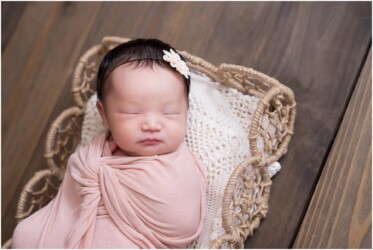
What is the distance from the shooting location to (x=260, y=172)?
1.32 meters

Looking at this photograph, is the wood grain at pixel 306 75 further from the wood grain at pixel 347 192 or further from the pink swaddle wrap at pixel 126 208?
the pink swaddle wrap at pixel 126 208

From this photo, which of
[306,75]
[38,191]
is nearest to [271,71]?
[306,75]

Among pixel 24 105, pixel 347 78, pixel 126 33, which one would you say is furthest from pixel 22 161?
pixel 347 78

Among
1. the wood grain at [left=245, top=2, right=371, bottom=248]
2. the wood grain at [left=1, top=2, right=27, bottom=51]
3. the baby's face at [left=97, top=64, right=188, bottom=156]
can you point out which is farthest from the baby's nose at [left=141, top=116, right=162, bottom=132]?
the wood grain at [left=1, top=2, right=27, bottom=51]

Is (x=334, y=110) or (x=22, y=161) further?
(x=22, y=161)

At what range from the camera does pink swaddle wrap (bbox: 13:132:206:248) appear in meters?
1.20

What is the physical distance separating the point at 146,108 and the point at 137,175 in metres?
0.18

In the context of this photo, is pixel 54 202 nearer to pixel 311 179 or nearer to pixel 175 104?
pixel 175 104

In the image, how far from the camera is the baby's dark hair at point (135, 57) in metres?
1.24

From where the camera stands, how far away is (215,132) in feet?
4.48

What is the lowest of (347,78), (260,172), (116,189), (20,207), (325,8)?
(20,207)

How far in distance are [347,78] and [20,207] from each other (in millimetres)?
1097

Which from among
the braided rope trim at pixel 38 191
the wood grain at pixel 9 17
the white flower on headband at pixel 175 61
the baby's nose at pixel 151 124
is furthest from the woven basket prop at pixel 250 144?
the wood grain at pixel 9 17

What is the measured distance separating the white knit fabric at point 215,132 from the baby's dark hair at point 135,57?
139mm
